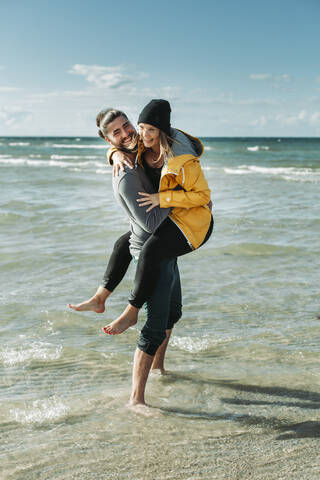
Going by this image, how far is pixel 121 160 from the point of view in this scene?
120 inches

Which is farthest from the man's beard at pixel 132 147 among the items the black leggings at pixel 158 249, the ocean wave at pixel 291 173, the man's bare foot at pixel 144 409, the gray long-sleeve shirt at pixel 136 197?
the ocean wave at pixel 291 173

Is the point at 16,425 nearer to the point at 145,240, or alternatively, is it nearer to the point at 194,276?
the point at 145,240

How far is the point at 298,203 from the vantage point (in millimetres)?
12648

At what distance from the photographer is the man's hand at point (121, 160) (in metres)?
3.03

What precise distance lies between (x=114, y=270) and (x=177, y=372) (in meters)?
1.03

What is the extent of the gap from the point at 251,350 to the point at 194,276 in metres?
2.16

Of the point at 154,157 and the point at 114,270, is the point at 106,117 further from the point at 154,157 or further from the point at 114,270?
the point at 114,270

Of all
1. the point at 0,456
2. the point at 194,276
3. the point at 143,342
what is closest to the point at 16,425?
the point at 0,456

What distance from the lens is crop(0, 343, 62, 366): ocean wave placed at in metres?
3.98

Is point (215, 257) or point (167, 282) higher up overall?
point (167, 282)

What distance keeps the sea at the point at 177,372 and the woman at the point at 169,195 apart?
0.88 m

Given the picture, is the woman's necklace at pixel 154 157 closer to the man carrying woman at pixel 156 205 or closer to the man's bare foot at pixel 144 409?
the man carrying woman at pixel 156 205

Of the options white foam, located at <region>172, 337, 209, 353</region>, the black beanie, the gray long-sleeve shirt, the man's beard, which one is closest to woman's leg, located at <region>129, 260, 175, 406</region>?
the gray long-sleeve shirt

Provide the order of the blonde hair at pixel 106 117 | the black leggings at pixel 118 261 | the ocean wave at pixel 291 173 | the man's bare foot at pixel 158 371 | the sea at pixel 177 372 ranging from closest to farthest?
the sea at pixel 177 372 < the blonde hair at pixel 106 117 < the black leggings at pixel 118 261 < the man's bare foot at pixel 158 371 < the ocean wave at pixel 291 173
